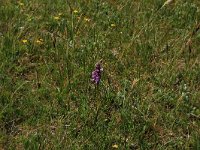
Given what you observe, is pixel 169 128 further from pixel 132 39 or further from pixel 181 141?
pixel 132 39

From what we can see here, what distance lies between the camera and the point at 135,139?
168 inches

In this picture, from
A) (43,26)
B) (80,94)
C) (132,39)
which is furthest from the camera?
(43,26)

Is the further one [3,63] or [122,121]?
[3,63]

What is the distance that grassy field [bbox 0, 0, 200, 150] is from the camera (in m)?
4.28

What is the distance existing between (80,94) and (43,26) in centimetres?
158

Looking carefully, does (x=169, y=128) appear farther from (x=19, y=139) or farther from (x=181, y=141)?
(x=19, y=139)

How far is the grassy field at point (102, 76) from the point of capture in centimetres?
428

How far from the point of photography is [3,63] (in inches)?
196

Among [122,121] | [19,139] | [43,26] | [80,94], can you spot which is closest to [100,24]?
[43,26]

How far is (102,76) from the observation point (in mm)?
5047

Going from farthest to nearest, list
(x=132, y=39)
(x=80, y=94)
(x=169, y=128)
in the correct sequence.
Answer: (x=132, y=39)
(x=80, y=94)
(x=169, y=128)

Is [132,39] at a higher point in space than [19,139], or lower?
higher

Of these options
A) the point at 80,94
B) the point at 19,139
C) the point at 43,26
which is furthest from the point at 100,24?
the point at 19,139

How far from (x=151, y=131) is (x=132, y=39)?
139 centimetres
